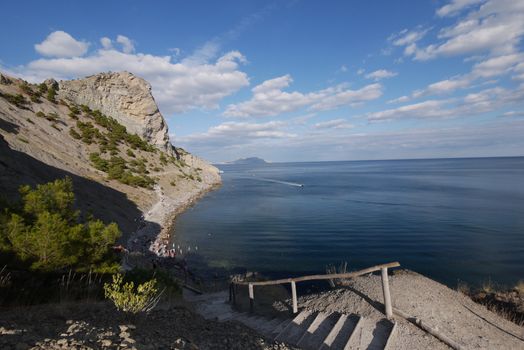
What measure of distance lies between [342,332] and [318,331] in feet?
2.33

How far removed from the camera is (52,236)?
9133mm

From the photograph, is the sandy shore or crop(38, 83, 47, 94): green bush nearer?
the sandy shore

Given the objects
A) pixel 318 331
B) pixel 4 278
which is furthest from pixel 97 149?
pixel 318 331

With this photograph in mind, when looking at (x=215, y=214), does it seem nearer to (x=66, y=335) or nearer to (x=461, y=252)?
(x=461, y=252)

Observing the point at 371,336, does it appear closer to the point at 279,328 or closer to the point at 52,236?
the point at 279,328

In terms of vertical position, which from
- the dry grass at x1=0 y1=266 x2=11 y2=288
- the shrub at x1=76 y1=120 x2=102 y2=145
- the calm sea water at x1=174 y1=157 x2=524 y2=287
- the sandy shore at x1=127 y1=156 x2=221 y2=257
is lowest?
the calm sea water at x1=174 y1=157 x2=524 y2=287

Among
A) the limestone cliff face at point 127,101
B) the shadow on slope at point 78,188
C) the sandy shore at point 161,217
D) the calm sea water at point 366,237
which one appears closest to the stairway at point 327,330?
the calm sea water at point 366,237

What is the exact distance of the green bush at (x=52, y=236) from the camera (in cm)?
888

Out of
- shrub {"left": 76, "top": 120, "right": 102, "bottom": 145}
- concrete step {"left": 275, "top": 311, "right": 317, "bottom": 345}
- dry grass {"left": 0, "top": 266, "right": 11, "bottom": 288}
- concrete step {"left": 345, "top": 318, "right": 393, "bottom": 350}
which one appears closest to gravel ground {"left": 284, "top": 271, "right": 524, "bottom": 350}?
concrete step {"left": 345, "top": 318, "right": 393, "bottom": 350}

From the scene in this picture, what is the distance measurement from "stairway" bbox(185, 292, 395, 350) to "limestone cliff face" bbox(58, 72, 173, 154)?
8885cm

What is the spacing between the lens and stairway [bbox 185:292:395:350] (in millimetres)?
7949

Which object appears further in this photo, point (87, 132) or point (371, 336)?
point (87, 132)

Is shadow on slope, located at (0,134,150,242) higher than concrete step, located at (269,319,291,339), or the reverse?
shadow on slope, located at (0,134,150,242)

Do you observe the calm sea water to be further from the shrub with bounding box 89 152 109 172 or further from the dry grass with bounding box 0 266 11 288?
the dry grass with bounding box 0 266 11 288
